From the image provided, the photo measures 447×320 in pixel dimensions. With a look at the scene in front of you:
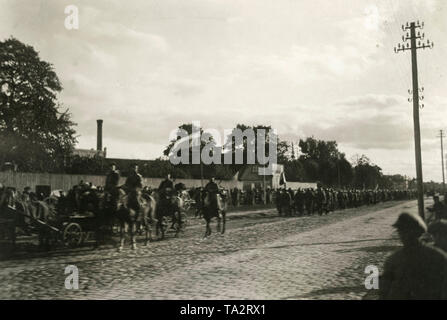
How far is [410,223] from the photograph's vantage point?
4023 mm

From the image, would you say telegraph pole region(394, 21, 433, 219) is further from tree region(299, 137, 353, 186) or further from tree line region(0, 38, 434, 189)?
tree region(299, 137, 353, 186)

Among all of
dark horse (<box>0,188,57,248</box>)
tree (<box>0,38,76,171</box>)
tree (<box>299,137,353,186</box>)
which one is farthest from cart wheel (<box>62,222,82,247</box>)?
tree (<box>299,137,353,186</box>)

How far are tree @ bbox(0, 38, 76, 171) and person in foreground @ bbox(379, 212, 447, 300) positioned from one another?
34.7 m

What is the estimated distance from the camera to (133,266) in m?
10.1

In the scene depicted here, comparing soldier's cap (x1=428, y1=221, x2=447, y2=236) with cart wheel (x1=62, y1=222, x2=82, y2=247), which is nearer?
soldier's cap (x1=428, y1=221, x2=447, y2=236)

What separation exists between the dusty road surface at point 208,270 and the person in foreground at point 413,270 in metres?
0.99

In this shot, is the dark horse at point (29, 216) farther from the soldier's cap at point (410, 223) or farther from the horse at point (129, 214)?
the soldier's cap at point (410, 223)

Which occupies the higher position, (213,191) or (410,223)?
(213,191)

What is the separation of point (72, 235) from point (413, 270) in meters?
11.3

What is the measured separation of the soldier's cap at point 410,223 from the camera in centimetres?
401

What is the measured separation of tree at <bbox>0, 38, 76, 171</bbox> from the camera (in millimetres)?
35531

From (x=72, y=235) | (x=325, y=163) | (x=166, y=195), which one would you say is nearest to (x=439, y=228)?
(x=72, y=235)

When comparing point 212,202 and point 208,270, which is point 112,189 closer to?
point 212,202

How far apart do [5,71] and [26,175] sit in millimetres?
12073
